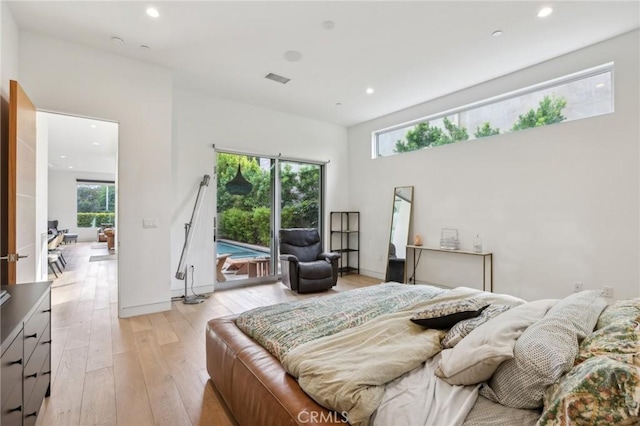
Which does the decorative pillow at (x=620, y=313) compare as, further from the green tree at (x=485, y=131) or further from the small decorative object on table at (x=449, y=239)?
the green tree at (x=485, y=131)

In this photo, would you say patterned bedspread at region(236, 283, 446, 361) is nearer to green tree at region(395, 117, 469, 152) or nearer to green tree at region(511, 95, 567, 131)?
green tree at region(511, 95, 567, 131)

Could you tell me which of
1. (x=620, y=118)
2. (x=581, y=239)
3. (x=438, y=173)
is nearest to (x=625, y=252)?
(x=581, y=239)

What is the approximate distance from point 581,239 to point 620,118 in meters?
1.29

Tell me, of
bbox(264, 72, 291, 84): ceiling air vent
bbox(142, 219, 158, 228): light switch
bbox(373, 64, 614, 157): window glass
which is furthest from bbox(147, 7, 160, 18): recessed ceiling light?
bbox(373, 64, 614, 157): window glass

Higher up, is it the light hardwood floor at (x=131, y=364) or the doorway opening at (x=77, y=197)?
the doorway opening at (x=77, y=197)

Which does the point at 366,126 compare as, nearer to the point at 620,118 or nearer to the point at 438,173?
the point at 438,173

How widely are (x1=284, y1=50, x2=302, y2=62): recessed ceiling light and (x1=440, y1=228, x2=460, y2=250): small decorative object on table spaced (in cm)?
315

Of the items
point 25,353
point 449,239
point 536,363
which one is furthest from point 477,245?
point 25,353

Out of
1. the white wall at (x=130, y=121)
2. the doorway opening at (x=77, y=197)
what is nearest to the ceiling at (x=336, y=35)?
the white wall at (x=130, y=121)

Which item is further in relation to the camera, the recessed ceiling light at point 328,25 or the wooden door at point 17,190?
the recessed ceiling light at point 328,25

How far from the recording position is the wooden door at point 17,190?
2270 mm

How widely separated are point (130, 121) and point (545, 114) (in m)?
4.90

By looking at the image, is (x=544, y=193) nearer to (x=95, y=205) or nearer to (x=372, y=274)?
(x=372, y=274)

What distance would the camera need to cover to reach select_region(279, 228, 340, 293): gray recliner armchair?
443 centimetres
